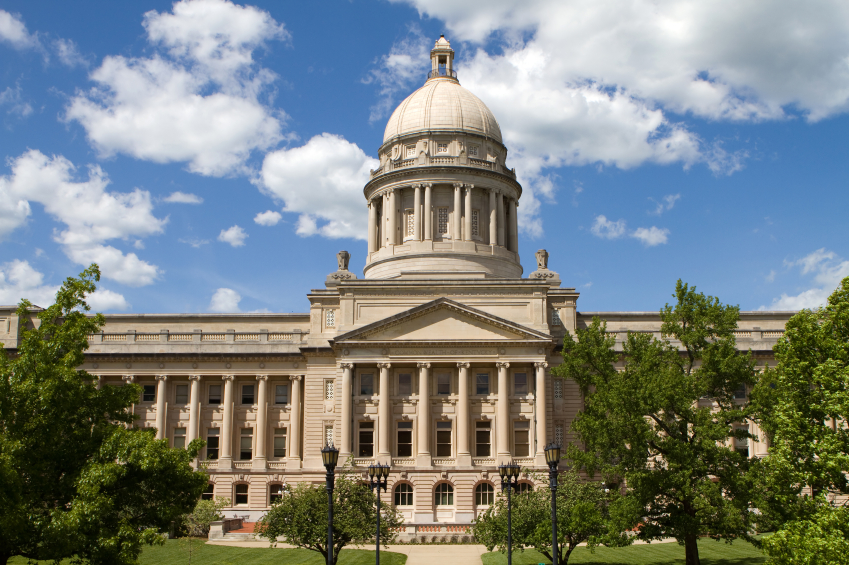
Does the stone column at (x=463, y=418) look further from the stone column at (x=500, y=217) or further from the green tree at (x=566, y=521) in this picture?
the stone column at (x=500, y=217)

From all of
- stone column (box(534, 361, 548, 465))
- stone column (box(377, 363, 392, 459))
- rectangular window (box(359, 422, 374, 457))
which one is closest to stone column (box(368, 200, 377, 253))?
stone column (box(377, 363, 392, 459))

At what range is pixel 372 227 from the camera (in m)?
68.8

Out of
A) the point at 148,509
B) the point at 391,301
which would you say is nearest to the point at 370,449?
the point at 391,301

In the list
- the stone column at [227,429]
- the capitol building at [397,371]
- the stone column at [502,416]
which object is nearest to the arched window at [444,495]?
the capitol building at [397,371]

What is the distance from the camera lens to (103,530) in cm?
2089

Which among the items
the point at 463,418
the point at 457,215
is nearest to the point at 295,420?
the point at 463,418

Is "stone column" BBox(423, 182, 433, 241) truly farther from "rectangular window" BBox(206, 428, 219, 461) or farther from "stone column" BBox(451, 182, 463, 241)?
"rectangular window" BBox(206, 428, 219, 461)

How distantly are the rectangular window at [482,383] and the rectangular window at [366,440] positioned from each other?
295 inches

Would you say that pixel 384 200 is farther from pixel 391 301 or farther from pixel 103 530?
pixel 103 530

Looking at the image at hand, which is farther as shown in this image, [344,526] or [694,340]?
[694,340]

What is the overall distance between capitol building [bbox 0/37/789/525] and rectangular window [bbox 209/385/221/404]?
0.08 meters

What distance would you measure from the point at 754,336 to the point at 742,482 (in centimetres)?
2928

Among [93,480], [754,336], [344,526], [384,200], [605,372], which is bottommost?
[344,526]

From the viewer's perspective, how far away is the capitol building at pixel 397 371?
51.6m
